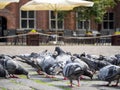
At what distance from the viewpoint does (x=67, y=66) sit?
993 cm

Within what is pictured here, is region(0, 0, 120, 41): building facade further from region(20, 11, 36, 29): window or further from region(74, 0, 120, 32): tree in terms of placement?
region(74, 0, 120, 32): tree

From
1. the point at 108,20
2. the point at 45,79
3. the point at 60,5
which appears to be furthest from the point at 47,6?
the point at 45,79

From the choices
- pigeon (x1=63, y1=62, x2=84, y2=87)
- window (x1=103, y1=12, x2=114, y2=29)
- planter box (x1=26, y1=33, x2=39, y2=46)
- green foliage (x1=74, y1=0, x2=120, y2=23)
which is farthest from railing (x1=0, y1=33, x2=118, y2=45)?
pigeon (x1=63, y1=62, x2=84, y2=87)

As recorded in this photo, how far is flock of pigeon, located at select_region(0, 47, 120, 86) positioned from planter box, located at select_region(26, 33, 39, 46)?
20.1 metres

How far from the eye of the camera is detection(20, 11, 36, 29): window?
142 ft

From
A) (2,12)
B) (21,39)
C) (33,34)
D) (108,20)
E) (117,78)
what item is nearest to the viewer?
(117,78)

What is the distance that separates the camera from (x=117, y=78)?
10.0 meters

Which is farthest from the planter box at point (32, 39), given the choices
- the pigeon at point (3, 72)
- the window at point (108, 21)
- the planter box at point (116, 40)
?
the pigeon at point (3, 72)

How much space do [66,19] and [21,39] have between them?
8909 millimetres

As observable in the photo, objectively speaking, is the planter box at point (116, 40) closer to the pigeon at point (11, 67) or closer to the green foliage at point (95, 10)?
the green foliage at point (95, 10)

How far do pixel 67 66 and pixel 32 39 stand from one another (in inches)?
954

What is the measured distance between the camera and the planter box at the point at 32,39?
33719 mm

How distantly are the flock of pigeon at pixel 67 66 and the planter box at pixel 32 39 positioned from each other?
20112 mm

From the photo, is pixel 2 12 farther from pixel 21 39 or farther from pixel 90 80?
pixel 90 80
